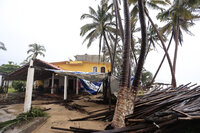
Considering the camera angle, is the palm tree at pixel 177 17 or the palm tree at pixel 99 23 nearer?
the palm tree at pixel 177 17

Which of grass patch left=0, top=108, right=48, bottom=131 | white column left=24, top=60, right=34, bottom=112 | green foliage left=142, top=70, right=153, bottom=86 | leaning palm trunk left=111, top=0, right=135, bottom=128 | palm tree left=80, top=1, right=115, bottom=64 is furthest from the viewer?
green foliage left=142, top=70, right=153, bottom=86

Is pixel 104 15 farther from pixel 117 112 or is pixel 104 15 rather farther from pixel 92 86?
pixel 117 112

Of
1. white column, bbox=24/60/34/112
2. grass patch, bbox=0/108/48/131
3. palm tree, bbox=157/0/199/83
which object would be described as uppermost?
palm tree, bbox=157/0/199/83

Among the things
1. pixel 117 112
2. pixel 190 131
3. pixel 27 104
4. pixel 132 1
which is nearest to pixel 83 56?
pixel 132 1

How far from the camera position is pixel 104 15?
1004 centimetres

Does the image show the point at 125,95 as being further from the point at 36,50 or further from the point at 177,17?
the point at 36,50

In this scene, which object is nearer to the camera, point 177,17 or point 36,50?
point 177,17

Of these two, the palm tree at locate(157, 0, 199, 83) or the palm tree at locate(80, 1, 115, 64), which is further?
the palm tree at locate(80, 1, 115, 64)

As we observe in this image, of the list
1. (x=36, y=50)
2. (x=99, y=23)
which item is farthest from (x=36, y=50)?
(x=99, y=23)

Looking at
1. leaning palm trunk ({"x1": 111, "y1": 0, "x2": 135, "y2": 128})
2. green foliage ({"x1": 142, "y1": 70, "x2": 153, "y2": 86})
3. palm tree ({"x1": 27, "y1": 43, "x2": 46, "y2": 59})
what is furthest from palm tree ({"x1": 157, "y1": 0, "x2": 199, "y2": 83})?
palm tree ({"x1": 27, "y1": 43, "x2": 46, "y2": 59})

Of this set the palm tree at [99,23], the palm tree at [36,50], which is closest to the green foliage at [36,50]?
the palm tree at [36,50]

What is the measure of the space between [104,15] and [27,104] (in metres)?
10.2

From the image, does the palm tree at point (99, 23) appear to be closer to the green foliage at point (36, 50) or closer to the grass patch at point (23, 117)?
the grass patch at point (23, 117)

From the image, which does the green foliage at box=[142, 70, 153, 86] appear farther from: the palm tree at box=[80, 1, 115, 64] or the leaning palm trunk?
the leaning palm trunk
